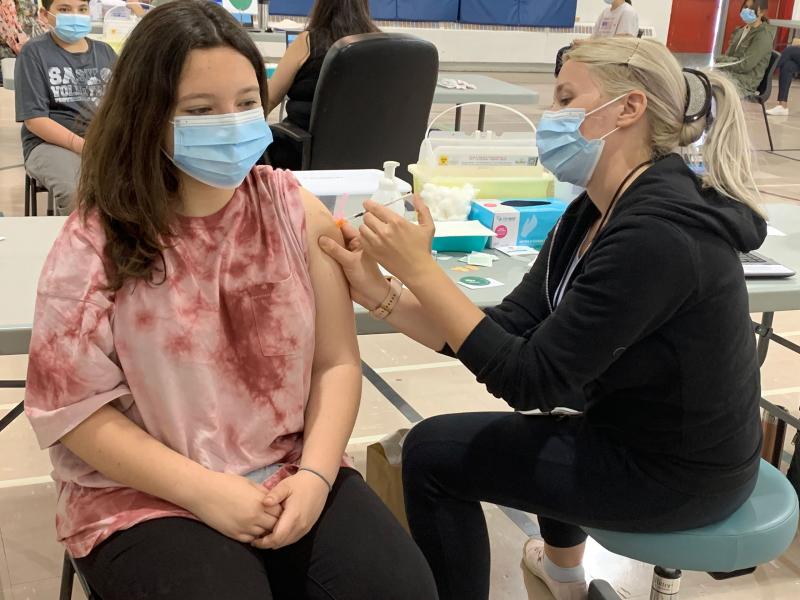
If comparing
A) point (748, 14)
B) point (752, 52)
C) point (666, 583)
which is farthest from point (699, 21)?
point (666, 583)

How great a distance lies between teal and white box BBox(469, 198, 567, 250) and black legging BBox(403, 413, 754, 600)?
24.0 inches

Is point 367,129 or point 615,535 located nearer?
point 615,535

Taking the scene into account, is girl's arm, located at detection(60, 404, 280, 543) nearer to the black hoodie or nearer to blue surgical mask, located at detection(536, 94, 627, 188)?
the black hoodie

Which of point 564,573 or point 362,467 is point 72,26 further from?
point 564,573

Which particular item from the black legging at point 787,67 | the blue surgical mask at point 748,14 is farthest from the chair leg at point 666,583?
the black legging at point 787,67

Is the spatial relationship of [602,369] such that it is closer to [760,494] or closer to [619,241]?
[619,241]

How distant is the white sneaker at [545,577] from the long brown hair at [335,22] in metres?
2.24

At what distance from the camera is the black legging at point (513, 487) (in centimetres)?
145

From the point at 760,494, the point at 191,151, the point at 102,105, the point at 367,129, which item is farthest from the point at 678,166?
the point at 367,129

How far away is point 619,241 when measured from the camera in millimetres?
1322

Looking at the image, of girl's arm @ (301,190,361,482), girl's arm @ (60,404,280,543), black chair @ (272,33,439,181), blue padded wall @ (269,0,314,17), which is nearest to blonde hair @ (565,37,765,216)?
girl's arm @ (301,190,361,482)

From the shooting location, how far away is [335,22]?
3.56m

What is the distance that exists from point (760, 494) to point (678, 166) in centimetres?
59

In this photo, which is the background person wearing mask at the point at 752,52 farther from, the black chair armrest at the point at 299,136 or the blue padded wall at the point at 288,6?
the blue padded wall at the point at 288,6
